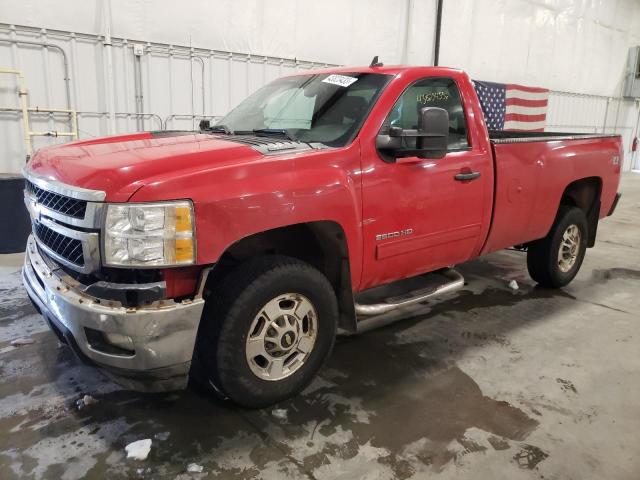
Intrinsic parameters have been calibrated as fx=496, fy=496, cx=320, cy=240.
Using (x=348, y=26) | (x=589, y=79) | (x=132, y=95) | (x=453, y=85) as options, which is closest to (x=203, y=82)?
(x=132, y=95)

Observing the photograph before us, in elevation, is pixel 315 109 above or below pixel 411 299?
above

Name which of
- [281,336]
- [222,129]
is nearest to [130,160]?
[281,336]

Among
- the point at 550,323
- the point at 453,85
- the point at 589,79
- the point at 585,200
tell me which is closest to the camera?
the point at 453,85

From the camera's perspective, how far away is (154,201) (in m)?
2.06

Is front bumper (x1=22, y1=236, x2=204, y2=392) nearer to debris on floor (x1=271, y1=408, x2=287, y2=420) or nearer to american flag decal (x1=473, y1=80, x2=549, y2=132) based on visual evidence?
debris on floor (x1=271, y1=408, x2=287, y2=420)

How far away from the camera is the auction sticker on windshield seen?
318 cm

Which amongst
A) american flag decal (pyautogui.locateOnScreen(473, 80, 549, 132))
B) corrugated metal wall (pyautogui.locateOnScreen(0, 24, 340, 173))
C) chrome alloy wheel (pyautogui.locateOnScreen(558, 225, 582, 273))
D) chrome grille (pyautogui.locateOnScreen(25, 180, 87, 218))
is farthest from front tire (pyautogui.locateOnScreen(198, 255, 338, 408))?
american flag decal (pyautogui.locateOnScreen(473, 80, 549, 132))

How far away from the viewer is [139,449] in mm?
2318

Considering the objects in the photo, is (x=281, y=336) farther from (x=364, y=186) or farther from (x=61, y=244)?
(x=61, y=244)

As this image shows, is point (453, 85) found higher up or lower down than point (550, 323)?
higher up

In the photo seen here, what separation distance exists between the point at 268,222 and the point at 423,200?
1.15 m

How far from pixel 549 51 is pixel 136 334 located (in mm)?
15674

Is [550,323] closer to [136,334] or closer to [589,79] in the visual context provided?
[136,334]

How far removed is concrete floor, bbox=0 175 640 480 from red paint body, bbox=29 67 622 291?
24.9 inches
